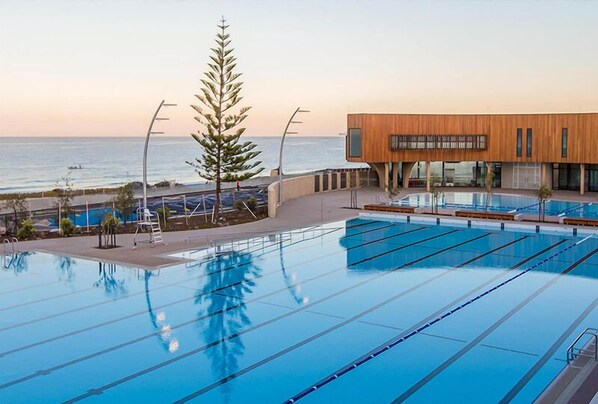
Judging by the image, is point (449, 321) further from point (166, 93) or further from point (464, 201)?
point (166, 93)

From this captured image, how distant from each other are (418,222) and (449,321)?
1335 centimetres

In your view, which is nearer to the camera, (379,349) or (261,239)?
(379,349)

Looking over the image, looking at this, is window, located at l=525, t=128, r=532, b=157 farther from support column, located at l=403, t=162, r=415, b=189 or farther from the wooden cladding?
support column, located at l=403, t=162, r=415, b=189

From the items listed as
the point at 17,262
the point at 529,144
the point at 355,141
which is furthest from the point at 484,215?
the point at 17,262

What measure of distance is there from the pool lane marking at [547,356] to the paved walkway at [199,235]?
10040 millimetres

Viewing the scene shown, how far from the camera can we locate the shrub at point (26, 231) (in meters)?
20.2

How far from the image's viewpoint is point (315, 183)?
113ft

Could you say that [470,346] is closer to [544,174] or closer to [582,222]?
[582,222]

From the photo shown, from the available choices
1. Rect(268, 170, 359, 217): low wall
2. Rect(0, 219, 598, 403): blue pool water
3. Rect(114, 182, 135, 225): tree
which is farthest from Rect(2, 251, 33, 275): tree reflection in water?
Rect(268, 170, 359, 217): low wall

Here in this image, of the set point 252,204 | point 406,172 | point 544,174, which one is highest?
point 406,172

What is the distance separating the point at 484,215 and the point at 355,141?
1198 cm

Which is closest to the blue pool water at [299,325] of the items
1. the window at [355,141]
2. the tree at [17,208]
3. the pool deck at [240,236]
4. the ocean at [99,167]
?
the pool deck at [240,236]

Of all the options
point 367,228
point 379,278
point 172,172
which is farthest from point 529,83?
point 172,172

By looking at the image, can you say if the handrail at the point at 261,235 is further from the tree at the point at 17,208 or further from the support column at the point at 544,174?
the support column at the point at 544,174
